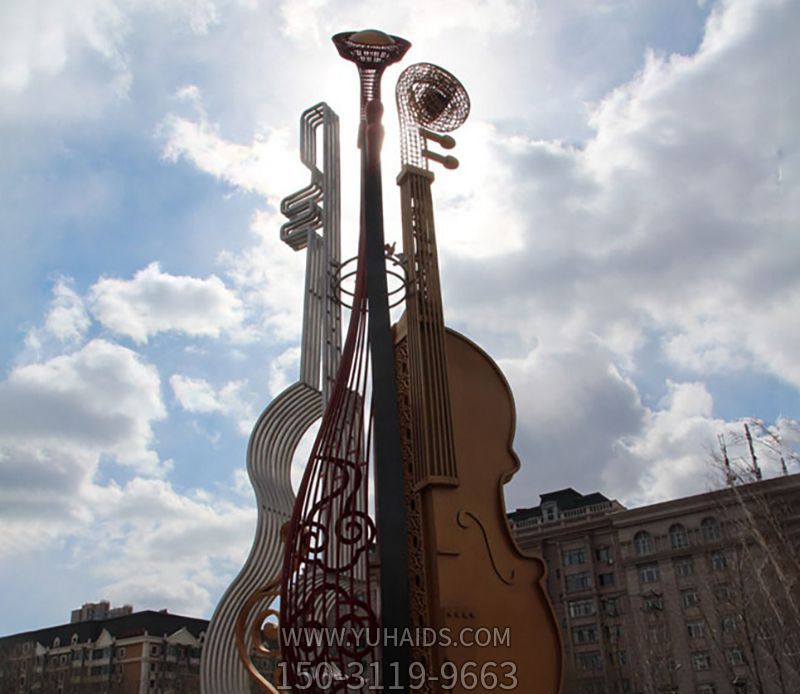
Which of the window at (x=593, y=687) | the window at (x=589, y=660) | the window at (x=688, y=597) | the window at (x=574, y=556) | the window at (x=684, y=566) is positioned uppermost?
the window at (x=574, y=556)

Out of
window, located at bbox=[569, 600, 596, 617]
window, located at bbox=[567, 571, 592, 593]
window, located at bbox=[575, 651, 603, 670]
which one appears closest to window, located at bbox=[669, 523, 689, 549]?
window, located at bbox=[567, 571, 592, 593]

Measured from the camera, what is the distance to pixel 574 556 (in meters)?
29.8

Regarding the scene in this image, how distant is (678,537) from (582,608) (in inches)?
189

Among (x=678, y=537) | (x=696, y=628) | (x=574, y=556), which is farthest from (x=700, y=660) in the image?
(x=574, y=556)

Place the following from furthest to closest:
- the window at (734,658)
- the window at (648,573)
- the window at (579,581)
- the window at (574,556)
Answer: the window at (574,556) < the window at (579,581) < the window at (648,573) < the window at (734,658)

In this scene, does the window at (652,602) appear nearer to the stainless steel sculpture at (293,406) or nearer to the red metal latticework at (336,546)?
the stainless steel sculpture at (293,406)

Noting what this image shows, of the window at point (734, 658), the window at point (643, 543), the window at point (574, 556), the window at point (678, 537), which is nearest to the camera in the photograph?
the window at point (734, 658)

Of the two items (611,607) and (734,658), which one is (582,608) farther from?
(734,658)

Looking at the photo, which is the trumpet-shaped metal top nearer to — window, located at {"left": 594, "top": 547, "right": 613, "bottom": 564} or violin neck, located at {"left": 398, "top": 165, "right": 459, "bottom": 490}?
violin neck, located at {"left": 398, "top": 165, "right": 459, "bottom": 490}

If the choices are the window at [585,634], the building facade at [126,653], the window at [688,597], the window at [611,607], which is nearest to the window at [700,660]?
the window at [688,597]

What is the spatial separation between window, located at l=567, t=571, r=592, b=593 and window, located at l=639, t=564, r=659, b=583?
2.53 meters

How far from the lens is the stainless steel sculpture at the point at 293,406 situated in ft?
35.3

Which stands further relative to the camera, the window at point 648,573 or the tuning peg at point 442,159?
the window at point 648,573

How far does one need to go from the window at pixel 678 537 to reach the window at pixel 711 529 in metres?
0.66
